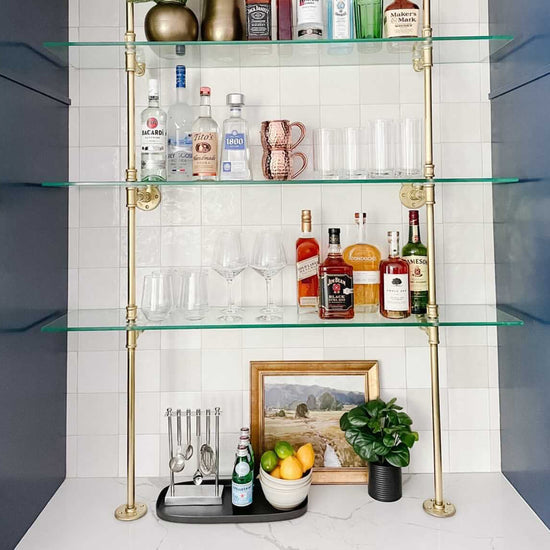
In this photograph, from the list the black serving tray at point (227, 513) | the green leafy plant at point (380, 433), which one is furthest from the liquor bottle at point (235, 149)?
the black serving tray at point (227, 513)

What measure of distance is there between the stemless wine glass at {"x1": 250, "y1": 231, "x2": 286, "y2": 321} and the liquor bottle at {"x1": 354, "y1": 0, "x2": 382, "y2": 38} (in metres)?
0.54

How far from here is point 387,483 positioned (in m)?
1.30

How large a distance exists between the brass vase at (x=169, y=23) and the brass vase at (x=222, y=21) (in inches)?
1.7

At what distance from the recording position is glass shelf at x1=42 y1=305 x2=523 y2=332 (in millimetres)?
1225

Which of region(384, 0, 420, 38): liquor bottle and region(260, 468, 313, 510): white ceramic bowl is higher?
region(384, 0, 420, 38): liquor bottle

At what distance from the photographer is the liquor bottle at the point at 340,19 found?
129cm

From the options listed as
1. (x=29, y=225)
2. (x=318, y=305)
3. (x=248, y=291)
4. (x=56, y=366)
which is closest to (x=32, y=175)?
(x=29, y=225)

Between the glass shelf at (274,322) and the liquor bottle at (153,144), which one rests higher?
the liquor bottle at (153,144)

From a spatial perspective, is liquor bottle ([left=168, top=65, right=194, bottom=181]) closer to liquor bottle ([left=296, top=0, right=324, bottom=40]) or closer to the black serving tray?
liquor bottle ([left=296, top=0, right=324, bottom=40])

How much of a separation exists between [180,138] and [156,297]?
16.1 inches

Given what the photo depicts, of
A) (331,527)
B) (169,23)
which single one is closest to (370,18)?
(169,23)

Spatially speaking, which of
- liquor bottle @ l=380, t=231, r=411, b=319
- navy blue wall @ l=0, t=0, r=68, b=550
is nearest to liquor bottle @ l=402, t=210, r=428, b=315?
liquor bottle @ l=380, t=231, r=411, b=319

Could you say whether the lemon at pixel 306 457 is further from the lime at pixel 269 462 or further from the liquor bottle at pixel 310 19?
the liquor bottle at pixel 310 19

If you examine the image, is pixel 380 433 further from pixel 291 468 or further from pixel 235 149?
pixel 235 149
